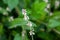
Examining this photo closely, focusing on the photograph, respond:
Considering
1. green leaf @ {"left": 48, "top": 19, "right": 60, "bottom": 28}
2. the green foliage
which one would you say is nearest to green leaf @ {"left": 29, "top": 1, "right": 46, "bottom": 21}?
the green foliage

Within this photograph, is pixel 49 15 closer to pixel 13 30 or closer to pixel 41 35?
pixel 41 35

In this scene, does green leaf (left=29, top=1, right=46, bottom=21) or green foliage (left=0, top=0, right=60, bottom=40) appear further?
green leaf (left=29, top=1, right=46, bottom=21)

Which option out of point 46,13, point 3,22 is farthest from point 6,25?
point 46,13

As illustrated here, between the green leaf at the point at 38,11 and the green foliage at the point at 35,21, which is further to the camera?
the green leaf at the point at 38,11

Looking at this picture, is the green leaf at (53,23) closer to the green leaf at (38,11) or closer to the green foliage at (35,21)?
the green foliage at (35,21)

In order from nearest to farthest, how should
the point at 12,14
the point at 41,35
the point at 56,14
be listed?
the point at 41,35 → the point at 56,14 → the point at 12,14

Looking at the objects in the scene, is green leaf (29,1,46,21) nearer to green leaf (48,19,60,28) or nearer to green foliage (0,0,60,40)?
green foliage (0,0,60,40)

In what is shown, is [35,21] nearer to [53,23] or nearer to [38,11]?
[38,11]

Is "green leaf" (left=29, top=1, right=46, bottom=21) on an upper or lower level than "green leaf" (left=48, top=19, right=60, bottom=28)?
upper

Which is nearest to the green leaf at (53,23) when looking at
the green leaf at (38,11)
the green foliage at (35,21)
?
the green foliage at (35,21)

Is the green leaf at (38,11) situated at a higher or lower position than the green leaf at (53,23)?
higher

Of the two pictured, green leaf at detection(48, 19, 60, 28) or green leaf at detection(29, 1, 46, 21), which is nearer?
green leaf at detection(48, 19, 60, 28)
